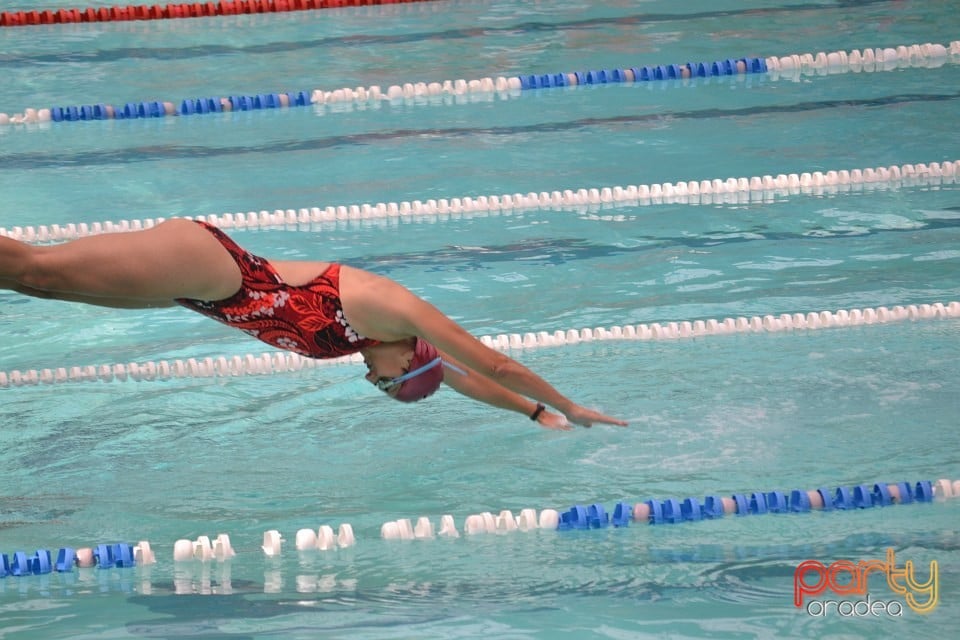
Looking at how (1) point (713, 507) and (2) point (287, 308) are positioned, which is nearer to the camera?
(2) point (287, 308)

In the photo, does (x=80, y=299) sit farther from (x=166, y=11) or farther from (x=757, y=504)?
(x=166, y=11)

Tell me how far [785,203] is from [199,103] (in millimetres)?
3679

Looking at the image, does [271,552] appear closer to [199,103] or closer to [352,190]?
[352,190]

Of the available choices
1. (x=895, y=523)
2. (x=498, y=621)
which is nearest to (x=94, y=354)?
(x=498, y=621)

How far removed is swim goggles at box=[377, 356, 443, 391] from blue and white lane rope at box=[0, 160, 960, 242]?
3.12 meters

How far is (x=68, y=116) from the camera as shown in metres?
8.33

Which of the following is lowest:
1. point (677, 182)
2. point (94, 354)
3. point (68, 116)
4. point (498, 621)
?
point (498, 621)

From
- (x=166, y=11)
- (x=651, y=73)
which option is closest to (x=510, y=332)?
(x=651, y=73)

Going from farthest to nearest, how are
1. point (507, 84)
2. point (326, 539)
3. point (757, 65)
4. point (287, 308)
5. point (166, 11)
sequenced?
point (166, 11) < point (757, 65) < point (507, 84) < point (326, 539) < point (287, 308)

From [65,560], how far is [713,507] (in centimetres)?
180

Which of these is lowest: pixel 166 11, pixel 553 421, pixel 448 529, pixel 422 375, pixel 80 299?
pixel 448 529

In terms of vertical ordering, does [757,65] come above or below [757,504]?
above

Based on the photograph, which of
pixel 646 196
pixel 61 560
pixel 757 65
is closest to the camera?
pixel 61 560

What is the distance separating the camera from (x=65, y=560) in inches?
147
